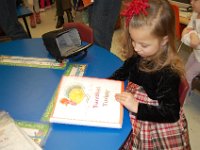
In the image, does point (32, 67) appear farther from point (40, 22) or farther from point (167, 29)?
point (40, 22)

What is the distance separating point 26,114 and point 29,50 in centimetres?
56

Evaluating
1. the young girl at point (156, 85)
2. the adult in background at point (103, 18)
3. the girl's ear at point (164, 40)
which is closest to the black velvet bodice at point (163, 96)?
the young girl at point (156, 85)

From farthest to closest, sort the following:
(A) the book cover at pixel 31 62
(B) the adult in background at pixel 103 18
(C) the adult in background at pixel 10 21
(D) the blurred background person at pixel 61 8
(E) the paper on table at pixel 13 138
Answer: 1. (D) the blurred background person at pixel 61 8
2. (C) the adult in background at pixel 10 21
3. (B) the adult in background at pixel 103 18
4. (A) the book cover at pixel 31 62
5. (E) the paper on table at pixel 13 138

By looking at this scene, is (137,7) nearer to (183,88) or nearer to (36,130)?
(183,88)

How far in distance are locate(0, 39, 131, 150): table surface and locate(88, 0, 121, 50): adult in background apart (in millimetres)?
379

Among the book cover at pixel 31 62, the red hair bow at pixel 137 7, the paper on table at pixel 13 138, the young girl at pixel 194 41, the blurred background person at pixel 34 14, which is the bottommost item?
the blurred background person at pixel 34 14

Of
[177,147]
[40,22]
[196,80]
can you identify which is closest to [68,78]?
[177,147]

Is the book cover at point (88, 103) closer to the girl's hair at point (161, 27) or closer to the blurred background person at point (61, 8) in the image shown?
the girl's hair at point (161, 27)

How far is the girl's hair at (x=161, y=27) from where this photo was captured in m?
0.97

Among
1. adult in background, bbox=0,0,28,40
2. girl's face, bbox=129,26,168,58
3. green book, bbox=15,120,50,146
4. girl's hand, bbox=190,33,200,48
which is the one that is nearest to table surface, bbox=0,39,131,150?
green book, bbox=15,120,50,146

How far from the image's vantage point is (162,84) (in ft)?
3.35

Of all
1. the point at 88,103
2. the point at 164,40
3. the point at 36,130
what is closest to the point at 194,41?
the point at 164,40

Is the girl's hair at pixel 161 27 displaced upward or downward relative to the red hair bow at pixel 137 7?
downward

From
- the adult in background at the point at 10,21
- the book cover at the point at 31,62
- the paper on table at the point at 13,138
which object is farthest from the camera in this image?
the adult in background at the point at 10,21
